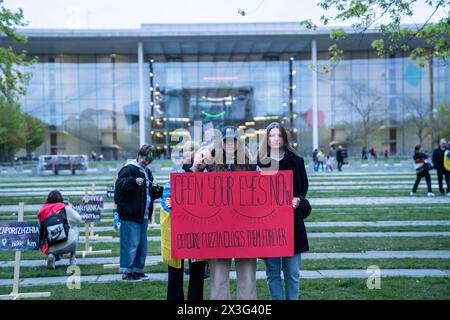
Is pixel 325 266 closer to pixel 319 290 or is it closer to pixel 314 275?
pixel 314 275

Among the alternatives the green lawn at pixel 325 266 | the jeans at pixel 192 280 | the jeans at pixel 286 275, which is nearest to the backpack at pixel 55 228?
the green lawn at pixel 325 266

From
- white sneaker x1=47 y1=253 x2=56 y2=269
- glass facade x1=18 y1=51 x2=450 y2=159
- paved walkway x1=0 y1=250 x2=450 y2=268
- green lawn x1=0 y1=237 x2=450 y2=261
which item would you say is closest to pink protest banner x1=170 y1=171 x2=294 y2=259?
paved walkway x1=0 y1=250 x2=450 y2=268

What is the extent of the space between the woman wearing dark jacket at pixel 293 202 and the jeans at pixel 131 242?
2.77 metres

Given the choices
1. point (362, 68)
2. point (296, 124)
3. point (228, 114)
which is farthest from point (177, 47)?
point (362, 68)

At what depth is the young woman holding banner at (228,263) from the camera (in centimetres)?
523

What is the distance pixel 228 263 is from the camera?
5.35m

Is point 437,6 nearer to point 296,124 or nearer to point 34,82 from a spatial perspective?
point 296,124

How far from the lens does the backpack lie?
797cm

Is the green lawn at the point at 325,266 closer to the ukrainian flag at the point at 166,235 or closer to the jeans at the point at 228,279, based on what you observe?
the ukrainian flag at the point at 166,235

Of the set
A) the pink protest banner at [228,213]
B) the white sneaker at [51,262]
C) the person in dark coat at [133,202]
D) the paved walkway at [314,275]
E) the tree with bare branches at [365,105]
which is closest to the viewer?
the pink protest banner at [228,213]

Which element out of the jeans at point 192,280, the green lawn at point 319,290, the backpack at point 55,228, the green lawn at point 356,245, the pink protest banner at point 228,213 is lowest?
the green lawn at point 319,290

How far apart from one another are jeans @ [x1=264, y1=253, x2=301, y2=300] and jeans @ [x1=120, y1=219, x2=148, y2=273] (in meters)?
2.77

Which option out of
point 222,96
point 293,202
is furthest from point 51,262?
point 222,96
